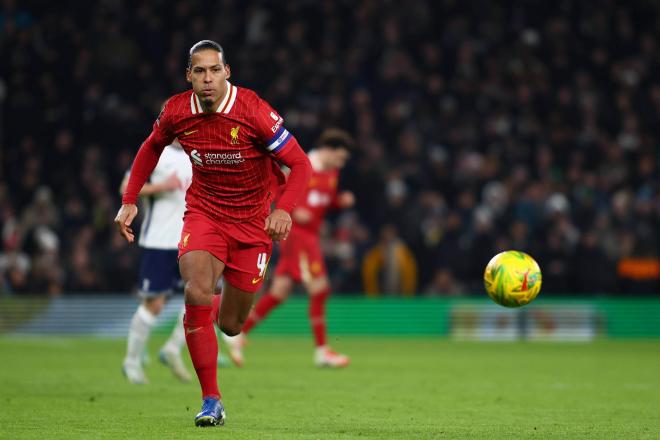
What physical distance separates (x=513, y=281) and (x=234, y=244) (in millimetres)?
2112

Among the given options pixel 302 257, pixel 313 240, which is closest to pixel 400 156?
pixel 313 240

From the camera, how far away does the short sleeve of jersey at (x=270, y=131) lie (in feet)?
25.0

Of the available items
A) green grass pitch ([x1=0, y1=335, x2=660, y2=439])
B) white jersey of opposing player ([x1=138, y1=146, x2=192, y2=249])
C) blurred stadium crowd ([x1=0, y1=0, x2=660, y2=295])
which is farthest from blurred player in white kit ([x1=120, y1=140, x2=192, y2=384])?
blurred stadium crowd ([x1=0, y1=0, x2=660, y2=295])

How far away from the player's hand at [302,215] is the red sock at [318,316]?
900mm

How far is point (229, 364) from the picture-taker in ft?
45.3

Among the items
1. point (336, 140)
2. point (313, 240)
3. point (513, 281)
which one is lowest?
point (513, 281)

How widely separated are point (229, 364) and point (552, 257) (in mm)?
8264

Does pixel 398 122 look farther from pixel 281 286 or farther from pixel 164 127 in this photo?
pixel 164 127

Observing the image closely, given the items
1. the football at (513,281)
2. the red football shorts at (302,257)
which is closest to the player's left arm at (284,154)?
the football at (513,281)

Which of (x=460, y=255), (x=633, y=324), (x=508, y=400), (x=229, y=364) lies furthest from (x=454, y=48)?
(x=508, y=400)

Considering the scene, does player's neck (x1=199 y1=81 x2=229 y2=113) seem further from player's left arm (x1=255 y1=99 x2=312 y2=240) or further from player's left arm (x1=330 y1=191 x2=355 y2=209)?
player's left arm (x1=330 y1=191 x2=355 y2=209)

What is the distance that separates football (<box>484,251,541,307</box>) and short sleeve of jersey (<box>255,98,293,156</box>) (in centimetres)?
196

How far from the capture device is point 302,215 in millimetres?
14156

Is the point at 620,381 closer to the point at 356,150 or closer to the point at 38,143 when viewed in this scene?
the point at 356,150
